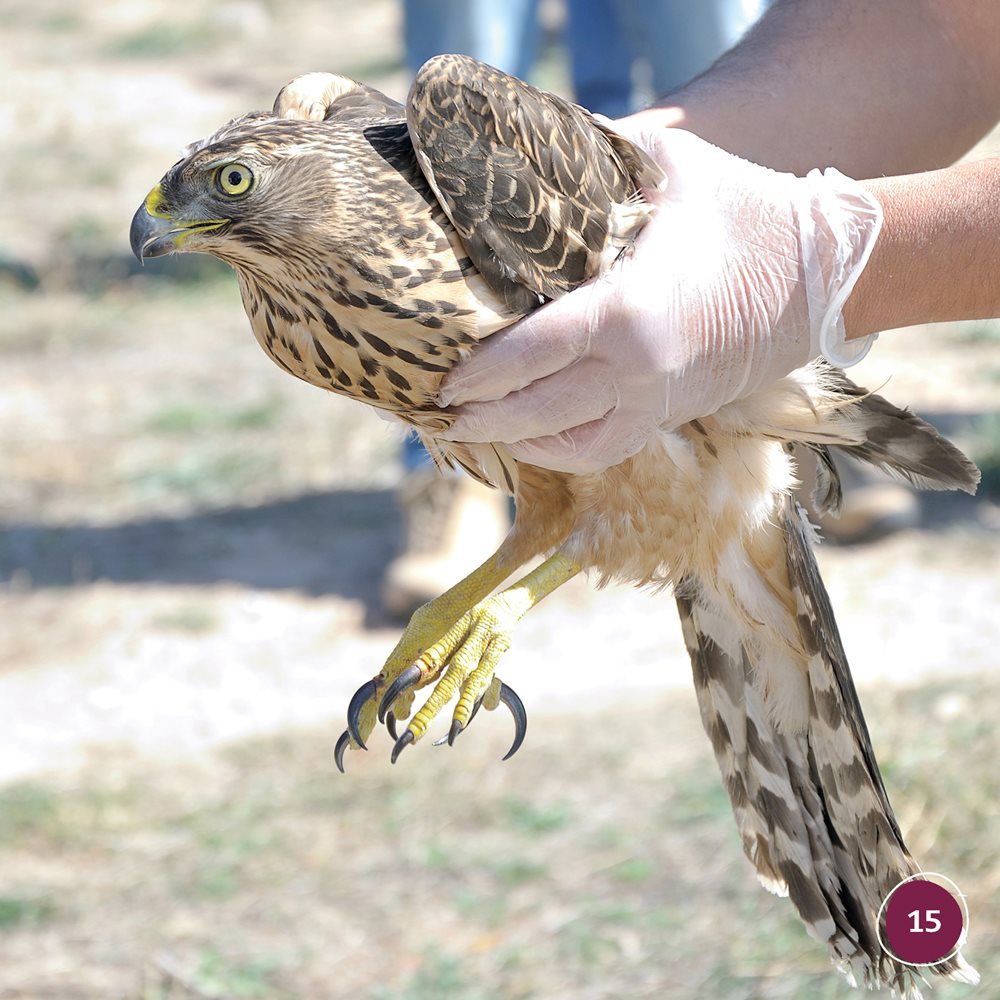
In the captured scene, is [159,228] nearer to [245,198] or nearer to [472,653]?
[245,198]

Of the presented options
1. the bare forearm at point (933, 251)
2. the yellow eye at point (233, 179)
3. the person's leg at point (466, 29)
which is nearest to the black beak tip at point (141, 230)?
the yellow eye at point (233, 179)

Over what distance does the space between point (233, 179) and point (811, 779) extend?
166 centimetres

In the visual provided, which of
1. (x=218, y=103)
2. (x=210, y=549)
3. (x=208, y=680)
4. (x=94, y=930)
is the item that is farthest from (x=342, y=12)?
(x=94, y=930)

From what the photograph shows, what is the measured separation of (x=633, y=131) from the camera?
2734 millimetres

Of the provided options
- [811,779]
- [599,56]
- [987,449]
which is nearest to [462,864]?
[811,779]

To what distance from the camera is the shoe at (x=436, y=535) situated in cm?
558

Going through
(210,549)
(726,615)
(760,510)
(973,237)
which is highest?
(973,237)

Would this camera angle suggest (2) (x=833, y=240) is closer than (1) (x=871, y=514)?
Yes

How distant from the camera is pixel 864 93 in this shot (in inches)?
116

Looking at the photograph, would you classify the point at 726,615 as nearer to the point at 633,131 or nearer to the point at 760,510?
the point at 760,510

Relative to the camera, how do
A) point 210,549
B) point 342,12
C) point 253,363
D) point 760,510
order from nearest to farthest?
point 760,510, point 210,549, point 253,363, point 342,12

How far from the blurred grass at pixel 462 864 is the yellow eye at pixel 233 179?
207 cm

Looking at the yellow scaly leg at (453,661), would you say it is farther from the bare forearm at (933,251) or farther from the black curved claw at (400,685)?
the bare forearm at (933,251)

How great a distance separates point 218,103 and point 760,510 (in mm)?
10509
